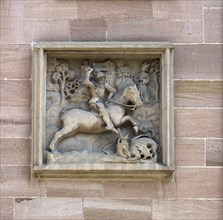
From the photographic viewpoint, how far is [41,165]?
22.7 ft

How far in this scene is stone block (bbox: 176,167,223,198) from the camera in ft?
22.8

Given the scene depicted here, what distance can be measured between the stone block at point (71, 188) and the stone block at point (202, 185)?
0.74m

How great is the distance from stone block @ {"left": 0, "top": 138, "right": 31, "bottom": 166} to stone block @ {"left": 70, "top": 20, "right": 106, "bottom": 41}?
106cm

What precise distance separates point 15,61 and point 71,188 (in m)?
1.27

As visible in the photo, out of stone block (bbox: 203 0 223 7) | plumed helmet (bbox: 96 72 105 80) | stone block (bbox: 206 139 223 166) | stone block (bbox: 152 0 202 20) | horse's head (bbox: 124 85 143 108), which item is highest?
stone block (bbox: 203 0 223 7)

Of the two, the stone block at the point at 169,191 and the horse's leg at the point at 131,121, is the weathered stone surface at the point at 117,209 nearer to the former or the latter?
the stone block at the point at 169,191

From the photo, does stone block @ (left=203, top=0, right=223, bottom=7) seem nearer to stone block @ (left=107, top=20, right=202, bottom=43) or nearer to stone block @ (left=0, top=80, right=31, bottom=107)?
stone block @ (left=107, top=20, right=202, bottom=43)

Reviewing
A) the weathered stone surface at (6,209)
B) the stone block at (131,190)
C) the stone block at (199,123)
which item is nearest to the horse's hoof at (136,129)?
the stone block at (199,123)

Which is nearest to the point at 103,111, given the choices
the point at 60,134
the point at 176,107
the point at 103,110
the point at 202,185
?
the point at 103,110

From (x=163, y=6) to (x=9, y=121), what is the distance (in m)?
1.76

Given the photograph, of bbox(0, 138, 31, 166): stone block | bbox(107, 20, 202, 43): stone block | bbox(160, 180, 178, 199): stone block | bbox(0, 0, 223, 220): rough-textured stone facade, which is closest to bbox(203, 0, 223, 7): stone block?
bbox(0, 0, 223, 220): rough-textured stone facade

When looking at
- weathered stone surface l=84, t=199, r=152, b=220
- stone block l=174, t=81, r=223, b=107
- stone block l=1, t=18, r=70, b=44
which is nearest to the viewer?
weathered stone surface l=84, t=199, r=152, b=220

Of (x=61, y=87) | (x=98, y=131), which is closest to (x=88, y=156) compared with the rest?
(x=98, y=131)

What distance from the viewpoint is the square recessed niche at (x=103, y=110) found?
6.94 meters
